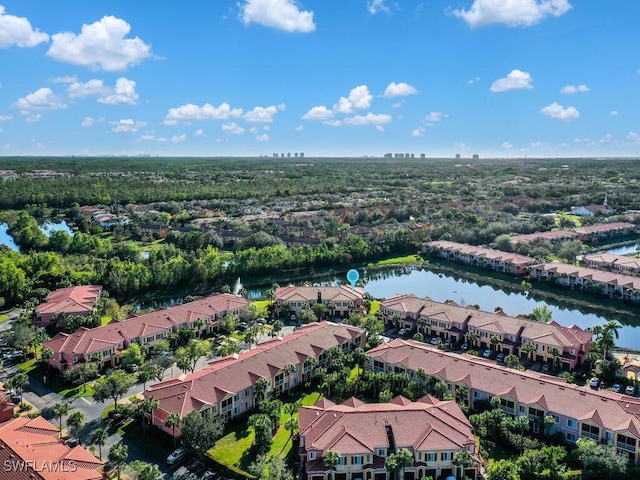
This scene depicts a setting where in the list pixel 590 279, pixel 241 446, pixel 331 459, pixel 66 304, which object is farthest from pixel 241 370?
pixel 590 279

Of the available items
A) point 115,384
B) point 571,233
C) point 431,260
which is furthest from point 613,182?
point 115,384

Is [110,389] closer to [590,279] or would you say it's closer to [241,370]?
[241,370]

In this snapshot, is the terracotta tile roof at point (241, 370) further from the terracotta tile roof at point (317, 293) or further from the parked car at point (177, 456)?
the terracotta tile roof at point (317, 293)

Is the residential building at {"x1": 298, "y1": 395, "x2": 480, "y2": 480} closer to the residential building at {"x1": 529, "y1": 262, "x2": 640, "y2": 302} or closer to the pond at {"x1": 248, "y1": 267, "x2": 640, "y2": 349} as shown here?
the pond at {"x1": 248, "y1": 267, "x2": 640, "y2": 349}

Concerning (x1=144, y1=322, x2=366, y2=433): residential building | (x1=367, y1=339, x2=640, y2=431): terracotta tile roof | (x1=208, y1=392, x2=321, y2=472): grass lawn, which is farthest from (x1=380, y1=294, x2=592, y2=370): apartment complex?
(x1=208, y1=392, x2=321, y2=472): grass lawn

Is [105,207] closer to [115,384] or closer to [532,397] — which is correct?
[115,384]

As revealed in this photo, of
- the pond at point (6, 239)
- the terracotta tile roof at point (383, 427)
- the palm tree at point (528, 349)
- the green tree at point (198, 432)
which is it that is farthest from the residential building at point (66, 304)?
the palm tree at point (528, 349)

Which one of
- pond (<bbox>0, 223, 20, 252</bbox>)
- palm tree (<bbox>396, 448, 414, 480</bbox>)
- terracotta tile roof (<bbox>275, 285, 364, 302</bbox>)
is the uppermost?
pond (<bbox>0, 223, 20, 252</bbox>)
